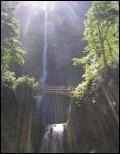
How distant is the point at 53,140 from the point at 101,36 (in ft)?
37.7

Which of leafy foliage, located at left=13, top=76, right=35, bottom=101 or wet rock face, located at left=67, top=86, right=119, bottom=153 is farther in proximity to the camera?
leafy foliage, located at left=13, top=76, right=35, bottom=101

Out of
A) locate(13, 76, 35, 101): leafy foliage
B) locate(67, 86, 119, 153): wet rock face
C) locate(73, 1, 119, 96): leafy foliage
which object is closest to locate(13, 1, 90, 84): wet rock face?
locate(13, 76, 35, 101): leafy foliage

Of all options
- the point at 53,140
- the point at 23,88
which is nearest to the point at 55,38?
the point at 23,88

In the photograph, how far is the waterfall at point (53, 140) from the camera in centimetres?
3518

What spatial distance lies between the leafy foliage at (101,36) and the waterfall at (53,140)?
183 inches

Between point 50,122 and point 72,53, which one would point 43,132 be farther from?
point 72,53

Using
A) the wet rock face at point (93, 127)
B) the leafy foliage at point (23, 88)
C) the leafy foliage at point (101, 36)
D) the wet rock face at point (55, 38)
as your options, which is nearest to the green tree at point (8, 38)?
the leafy foliage at point (23, 88)

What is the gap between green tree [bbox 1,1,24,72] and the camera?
35844mm

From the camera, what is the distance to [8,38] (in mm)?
36406

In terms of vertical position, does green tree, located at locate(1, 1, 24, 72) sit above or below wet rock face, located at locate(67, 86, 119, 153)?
above

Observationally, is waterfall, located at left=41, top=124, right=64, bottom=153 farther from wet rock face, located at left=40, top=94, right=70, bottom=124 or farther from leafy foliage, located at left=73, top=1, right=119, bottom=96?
wet rock face, located at left=40, top=94, right=70, bottom=124

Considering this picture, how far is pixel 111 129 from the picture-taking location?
30.3 meters

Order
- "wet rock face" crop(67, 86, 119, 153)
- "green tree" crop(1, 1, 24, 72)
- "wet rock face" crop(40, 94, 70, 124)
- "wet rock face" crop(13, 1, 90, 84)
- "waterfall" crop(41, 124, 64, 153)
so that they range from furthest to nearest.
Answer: "wet rock face" crop(13, 1, 90, 84) < "wet rock face" crop(40, 94, 70, 124) < "green tree" crop(1, 1, 24, 72) < "waterfall" crop(41, 124, 64, 153) < "wet rock face" crop(67, 86, 119, 153)

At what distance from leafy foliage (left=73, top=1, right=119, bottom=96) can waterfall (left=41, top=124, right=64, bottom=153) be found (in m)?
4.66
